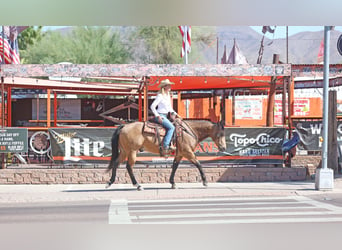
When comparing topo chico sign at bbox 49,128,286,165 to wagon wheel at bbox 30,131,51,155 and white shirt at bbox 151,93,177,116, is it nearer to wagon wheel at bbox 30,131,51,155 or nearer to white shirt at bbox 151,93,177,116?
wagon wheel at bbox 30,131,51,155

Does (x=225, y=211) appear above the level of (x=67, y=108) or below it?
below

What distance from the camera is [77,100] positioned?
87.9 ft

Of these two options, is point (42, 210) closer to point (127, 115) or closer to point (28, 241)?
point (28, 241)

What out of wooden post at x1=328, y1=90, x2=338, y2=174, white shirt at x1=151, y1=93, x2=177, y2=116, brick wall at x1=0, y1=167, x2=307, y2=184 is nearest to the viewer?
white shirt at x1=151, y1=93, x2=177, y2=116

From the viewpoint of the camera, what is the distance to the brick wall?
1539 centimetres

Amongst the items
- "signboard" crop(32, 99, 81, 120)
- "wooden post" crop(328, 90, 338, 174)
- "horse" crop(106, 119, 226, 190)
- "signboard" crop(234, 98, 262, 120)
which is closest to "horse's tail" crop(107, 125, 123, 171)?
"horse" crop(106, 119, 226, 190)

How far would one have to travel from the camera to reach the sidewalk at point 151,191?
12.9 m

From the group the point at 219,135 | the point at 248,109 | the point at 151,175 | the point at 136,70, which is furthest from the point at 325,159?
the point at 248,109

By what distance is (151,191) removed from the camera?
1375 centimetres

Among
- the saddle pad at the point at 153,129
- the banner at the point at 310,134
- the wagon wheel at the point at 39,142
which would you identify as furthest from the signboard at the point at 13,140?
the banner at the point at 310,134

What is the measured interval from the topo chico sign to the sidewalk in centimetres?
89

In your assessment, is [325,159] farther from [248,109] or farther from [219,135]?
[248,109]

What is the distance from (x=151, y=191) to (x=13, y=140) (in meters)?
4.57

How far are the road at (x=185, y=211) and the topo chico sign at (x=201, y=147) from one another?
3060 millimetres
